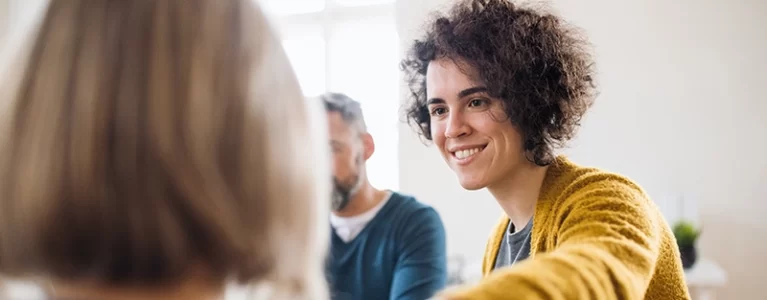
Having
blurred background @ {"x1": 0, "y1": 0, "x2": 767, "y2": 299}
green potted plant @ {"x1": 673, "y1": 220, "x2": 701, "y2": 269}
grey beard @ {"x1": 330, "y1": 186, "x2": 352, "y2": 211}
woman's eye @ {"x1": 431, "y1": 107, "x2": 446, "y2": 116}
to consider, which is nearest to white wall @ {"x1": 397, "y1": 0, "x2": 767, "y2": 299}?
blurred background @ {"x1": 0, "y1": 0, "x2": 767, "y2": 299}

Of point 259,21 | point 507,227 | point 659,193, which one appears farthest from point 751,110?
point 259,21

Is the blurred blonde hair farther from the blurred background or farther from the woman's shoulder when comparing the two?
the blurred background

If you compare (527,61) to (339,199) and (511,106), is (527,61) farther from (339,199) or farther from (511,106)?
(339,199)

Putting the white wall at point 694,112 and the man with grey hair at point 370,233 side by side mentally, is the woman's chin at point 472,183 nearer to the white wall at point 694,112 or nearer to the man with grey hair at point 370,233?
the man with grey hair at point 370,233

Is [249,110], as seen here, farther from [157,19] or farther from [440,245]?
[440,245]

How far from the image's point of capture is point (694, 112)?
2.86 metres

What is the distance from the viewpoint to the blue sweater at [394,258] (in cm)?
135

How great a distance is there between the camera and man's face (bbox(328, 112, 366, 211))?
59.2 inches

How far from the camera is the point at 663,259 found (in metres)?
0.95

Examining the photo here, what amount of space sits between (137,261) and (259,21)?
19 cm

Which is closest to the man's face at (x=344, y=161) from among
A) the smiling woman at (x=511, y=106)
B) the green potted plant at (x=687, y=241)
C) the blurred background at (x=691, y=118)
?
the smiling woman at (x=511, y=106)

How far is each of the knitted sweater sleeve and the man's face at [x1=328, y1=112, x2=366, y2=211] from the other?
24.8 inches

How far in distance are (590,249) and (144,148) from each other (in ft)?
1.44

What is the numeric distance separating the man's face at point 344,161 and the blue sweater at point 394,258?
84mm
